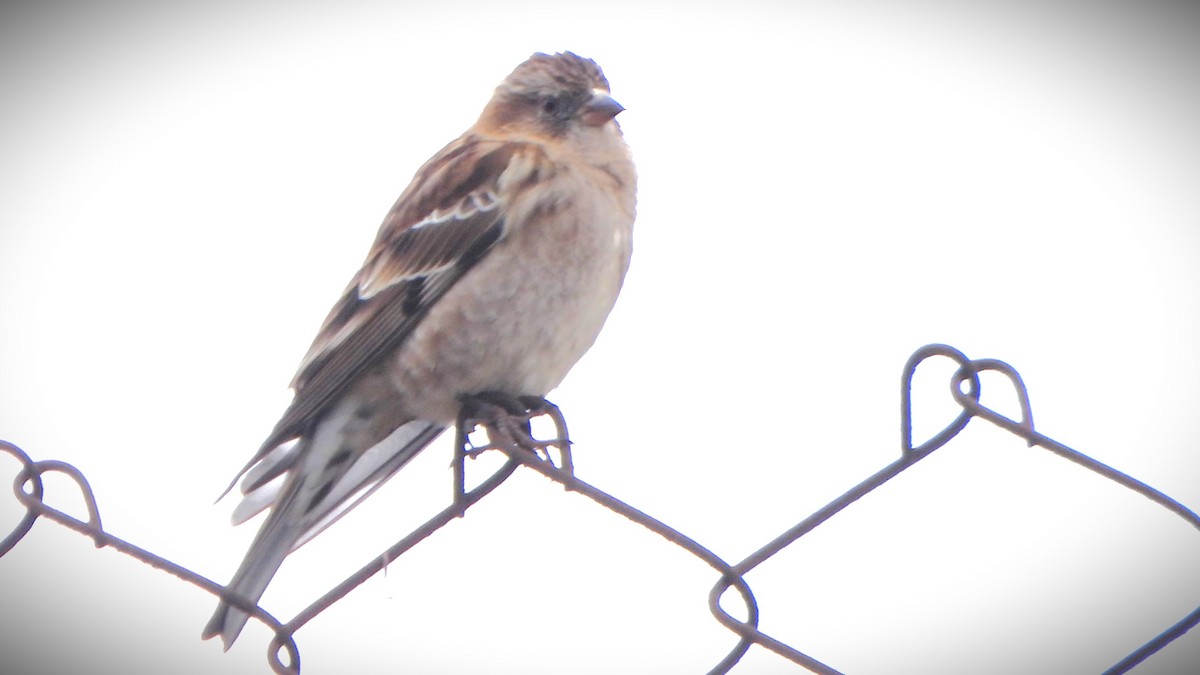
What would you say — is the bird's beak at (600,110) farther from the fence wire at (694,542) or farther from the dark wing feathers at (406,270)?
the fence wire at (694,542)

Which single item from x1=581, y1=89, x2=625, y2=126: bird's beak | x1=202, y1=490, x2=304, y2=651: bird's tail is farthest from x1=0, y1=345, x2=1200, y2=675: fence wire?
x1=581, y1=89, x2=625, y2=126: bird's beak

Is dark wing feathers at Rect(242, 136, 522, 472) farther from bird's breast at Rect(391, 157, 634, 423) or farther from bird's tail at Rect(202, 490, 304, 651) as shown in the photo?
bird's tail at Rect(202, 490, 304, 651)

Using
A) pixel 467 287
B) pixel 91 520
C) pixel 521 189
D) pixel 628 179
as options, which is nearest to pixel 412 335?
pixel 467 287

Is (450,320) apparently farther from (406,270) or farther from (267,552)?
(267,552)

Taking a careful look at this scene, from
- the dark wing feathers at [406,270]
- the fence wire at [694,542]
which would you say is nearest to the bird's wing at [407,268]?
the dark wing feathers at [406,270]

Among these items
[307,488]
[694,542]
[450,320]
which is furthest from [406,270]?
[694,542]
